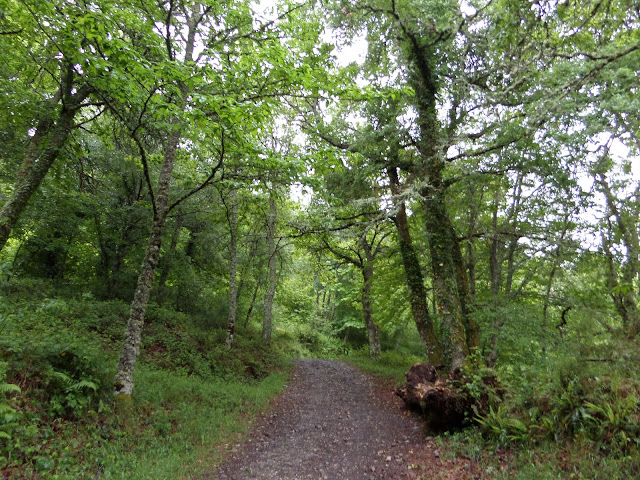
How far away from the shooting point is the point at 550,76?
21.0ft

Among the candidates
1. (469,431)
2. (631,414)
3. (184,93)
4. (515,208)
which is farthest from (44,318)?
(515,208)

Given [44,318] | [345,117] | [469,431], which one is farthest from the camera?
[345,117]

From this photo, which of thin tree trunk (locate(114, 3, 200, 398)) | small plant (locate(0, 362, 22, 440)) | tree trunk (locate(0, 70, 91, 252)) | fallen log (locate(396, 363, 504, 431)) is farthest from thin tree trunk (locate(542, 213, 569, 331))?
tree trunk (locate(0, 70, 91, 252))

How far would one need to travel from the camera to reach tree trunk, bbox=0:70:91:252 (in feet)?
21.1

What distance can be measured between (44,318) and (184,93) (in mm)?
5824

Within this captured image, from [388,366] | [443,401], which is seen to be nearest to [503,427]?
[443,401]

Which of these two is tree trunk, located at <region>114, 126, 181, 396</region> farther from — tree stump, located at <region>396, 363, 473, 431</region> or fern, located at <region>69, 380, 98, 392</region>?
tree stump, located at <region>396, 363, 473, 431</region>

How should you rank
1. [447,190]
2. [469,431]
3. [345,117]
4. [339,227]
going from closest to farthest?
1. [469,431]
2. [447,190]
3. [339,227]
4. [345,117]

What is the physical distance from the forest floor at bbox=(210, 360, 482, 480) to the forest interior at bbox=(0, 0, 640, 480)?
27 centimetres

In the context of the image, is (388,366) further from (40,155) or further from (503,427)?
(40,155)

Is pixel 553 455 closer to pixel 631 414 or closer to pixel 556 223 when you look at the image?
pixel 631 414

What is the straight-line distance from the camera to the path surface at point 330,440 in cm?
495

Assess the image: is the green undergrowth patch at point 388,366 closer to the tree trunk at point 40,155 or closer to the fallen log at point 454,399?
the fallen log at point 454,399

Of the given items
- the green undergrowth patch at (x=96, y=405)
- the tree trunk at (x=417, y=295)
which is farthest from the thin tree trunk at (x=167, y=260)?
the tree trunk at (x=417, y=295)
